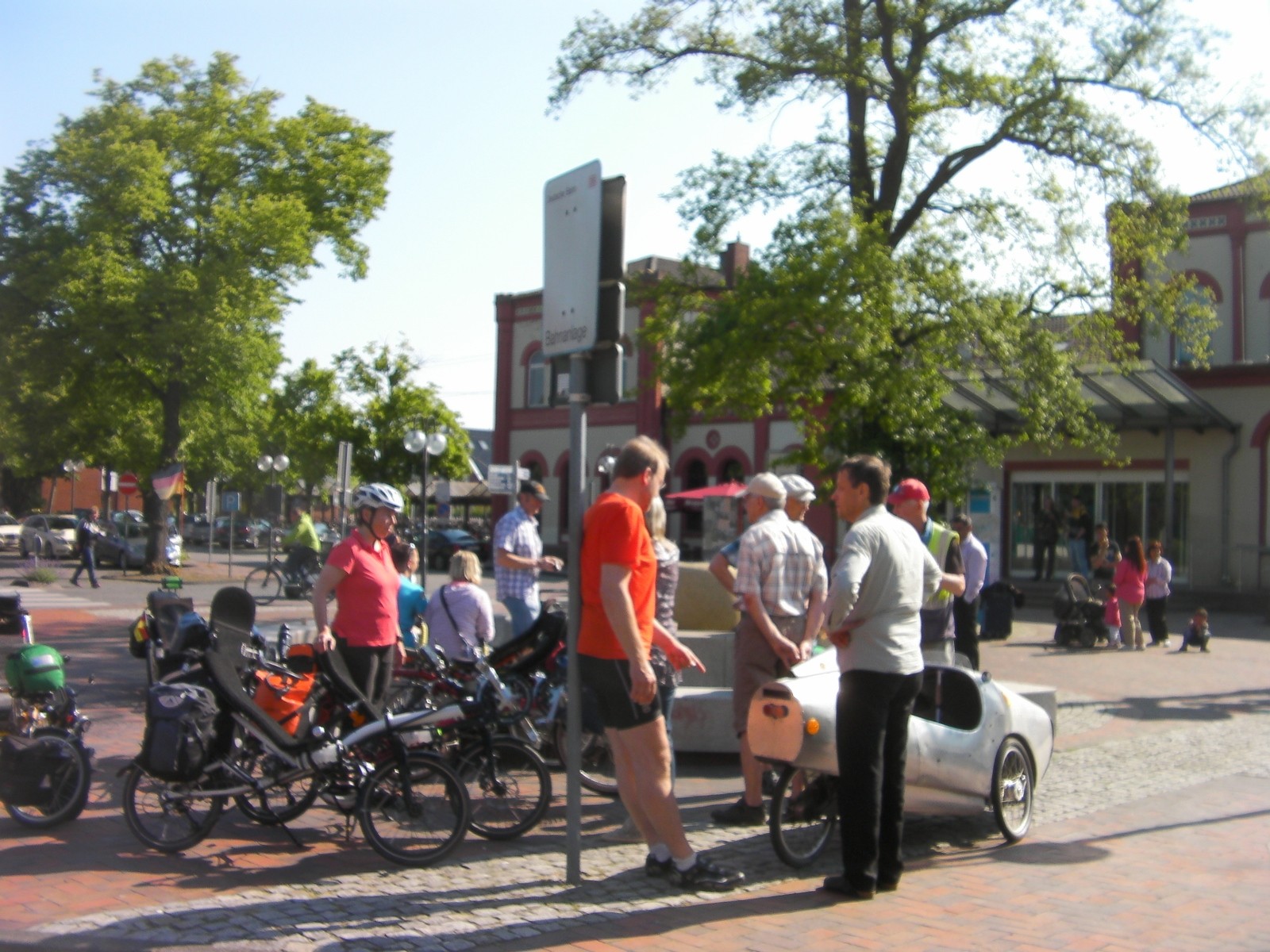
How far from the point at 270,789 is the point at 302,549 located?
56.2ft

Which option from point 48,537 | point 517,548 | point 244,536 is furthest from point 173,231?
point 244,536

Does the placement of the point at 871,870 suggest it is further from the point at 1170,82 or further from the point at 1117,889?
the point at 1170,82

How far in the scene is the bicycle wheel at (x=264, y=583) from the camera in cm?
2483

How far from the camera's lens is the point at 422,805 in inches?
244

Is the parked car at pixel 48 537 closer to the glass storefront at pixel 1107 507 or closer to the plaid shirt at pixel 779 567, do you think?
the glass storefront at pixel 1107 507

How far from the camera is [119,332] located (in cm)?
3086

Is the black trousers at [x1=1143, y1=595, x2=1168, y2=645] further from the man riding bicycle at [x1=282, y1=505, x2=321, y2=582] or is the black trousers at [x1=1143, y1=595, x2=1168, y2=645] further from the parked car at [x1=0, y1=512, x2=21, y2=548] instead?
the parked car at [x1=0, y1=512, x2=21, y2=548]

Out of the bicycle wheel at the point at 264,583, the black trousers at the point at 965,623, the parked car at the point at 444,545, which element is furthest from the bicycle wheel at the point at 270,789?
the parked car at the point at 444,545

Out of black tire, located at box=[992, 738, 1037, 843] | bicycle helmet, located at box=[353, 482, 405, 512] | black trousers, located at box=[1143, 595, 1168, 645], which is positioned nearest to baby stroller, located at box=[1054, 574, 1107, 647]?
black trousers, located at box=[1143, 595, 1168, 645]

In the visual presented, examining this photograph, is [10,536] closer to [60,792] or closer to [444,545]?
[444,545]

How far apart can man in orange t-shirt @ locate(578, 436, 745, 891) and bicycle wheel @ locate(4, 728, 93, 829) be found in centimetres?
291

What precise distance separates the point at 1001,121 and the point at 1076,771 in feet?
36.1

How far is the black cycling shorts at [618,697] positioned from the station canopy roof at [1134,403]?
2064 cm

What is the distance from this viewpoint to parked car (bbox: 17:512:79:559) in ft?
144
